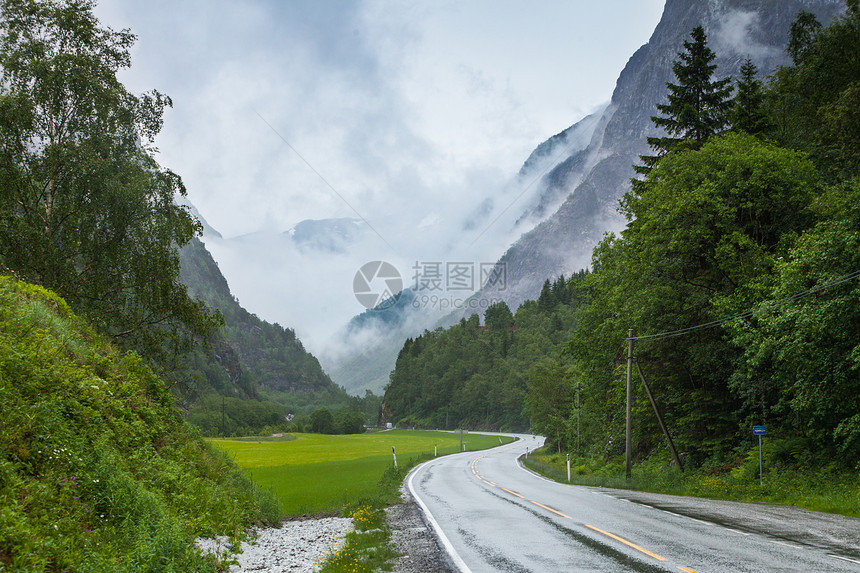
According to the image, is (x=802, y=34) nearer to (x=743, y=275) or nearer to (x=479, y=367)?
(x=743, y=275)

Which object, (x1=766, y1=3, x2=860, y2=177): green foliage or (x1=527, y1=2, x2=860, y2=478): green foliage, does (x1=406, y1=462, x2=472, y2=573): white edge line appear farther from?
(x1=766, y1=3, x2=860, y2=177): green foliage

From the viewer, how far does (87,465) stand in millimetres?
7762

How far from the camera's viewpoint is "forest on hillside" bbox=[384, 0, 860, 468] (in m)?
16.3

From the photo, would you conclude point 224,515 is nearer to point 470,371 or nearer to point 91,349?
point 91,349

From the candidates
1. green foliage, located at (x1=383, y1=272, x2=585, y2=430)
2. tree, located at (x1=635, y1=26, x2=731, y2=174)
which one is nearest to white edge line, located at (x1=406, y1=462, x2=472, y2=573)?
tree, located at (x1=635, y1=26, x2=731, y2=174)

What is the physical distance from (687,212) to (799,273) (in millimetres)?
7496

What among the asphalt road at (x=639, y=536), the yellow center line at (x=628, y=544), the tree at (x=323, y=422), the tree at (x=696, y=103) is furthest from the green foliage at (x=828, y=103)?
the tree at (x=323, y=422)

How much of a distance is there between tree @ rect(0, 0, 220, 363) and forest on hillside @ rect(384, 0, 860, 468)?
21010 mm

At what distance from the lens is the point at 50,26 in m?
19.8

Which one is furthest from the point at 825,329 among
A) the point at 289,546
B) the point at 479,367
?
the point at 479,367

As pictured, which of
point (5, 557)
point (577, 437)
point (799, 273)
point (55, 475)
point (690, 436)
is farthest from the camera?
point (577, 437)

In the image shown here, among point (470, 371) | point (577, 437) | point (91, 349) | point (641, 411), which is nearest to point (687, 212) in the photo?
point (641, 411)

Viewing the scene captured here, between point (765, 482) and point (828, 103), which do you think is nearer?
point (765, 482)

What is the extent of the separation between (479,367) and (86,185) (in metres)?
124
